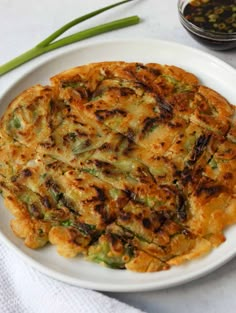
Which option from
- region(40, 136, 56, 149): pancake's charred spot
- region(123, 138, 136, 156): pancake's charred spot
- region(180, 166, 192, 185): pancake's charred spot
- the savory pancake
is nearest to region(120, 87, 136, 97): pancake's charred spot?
the savory pancake

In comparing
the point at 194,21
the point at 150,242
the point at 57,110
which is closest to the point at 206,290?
the point at 150,242

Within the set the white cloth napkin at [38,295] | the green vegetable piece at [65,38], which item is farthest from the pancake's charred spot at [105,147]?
the green vegetable piece at [65,38]

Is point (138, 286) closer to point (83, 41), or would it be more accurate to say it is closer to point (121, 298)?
point (121, 298)

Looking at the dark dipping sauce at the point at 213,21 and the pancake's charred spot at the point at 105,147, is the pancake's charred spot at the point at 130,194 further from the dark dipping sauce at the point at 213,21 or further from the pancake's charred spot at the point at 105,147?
the dark dipping sauce at the point at 213,21

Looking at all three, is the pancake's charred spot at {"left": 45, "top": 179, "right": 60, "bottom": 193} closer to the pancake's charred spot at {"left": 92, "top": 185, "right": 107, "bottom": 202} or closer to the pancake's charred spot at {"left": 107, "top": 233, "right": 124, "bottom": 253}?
the pancake's charred spot at {"left": 92, "top": 185, "right": 107, "bottom": 202}

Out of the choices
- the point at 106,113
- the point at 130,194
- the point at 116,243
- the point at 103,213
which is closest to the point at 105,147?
the point at 106,113

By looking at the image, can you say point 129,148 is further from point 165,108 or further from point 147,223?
point 147,223
